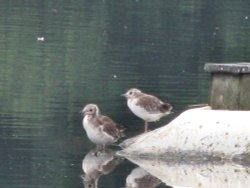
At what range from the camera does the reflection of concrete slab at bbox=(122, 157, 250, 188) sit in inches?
656

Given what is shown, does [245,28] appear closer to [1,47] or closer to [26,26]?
[26,26]

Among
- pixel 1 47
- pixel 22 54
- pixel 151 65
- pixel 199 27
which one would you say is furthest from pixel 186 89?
pixel 199 27

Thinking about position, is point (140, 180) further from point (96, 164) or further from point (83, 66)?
point (83, 66)

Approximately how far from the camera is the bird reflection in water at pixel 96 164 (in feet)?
54.9

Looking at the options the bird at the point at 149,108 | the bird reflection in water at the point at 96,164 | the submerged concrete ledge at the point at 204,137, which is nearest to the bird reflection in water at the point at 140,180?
the bird reflection in water at the point at 96,164

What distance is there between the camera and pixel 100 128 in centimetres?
1938

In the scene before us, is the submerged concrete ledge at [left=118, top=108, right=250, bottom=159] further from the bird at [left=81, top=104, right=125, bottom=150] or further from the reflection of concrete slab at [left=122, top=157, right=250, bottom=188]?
the bird at [left=81, top=104, right=125, bottom=150]

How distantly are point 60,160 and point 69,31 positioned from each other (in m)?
22.7

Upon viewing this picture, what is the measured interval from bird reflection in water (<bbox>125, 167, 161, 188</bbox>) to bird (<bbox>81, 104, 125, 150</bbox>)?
6.31 ft

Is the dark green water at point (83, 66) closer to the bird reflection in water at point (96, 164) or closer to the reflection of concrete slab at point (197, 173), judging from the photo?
the bird reflection in water at point (96, 164)

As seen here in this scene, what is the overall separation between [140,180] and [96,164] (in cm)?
143

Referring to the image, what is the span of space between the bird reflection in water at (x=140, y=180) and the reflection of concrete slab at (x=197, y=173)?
0.11 m

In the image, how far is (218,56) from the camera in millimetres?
35094

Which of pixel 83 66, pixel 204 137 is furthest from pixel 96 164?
pixel 83 66
